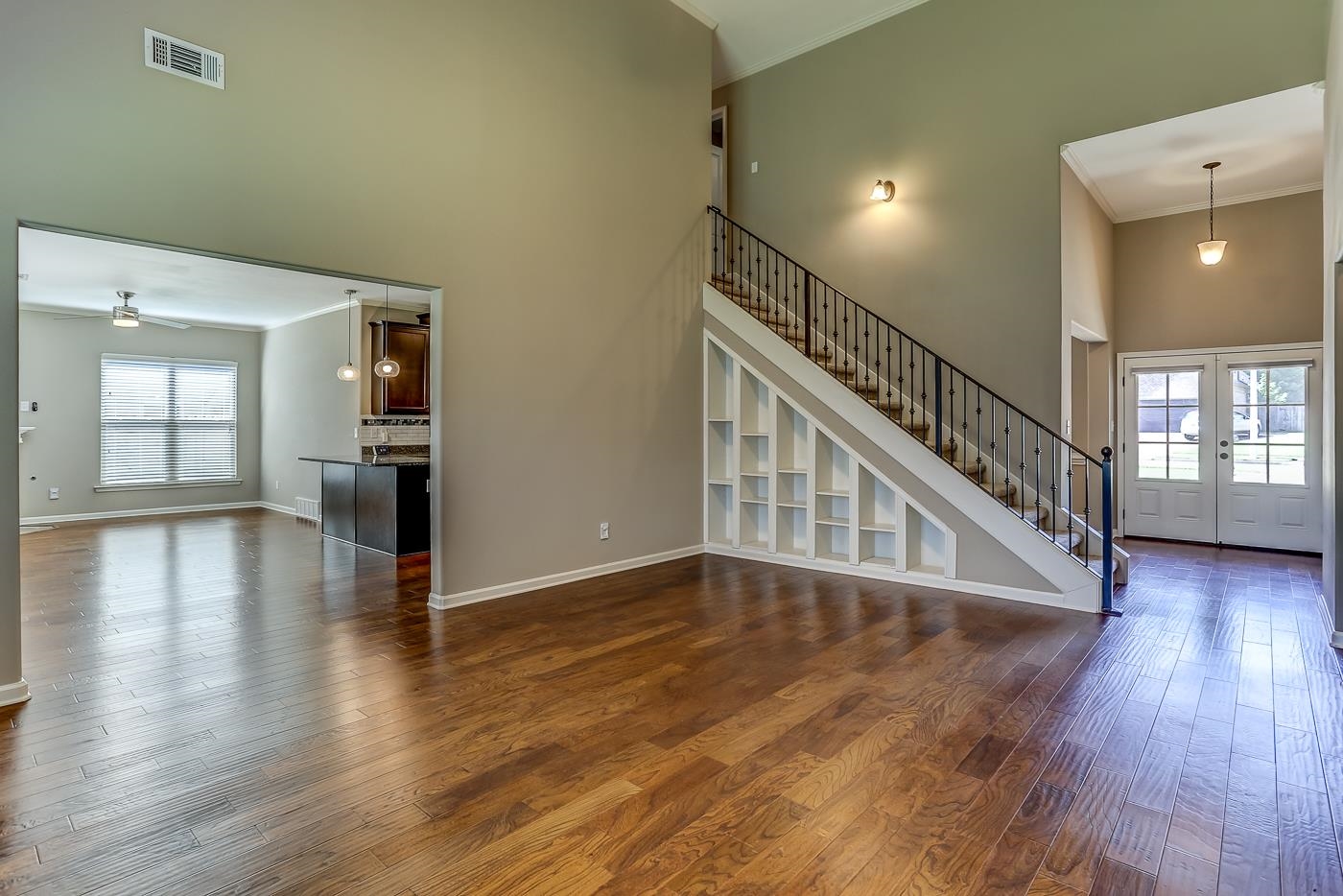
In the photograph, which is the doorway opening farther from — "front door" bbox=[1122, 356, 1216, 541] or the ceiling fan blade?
"front door" bbox=[1122, 356, 1216, 541]

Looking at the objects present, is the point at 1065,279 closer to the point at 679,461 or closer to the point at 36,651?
the point at 679,461

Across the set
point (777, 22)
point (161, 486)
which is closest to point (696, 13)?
point (777, 22)

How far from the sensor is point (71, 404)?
30.4ft

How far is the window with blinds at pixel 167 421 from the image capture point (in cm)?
963

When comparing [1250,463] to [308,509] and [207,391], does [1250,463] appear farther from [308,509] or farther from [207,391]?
[207,391]

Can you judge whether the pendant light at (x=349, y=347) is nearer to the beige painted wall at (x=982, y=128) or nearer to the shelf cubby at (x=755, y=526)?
the shelf cubby at (x=755, y=526)

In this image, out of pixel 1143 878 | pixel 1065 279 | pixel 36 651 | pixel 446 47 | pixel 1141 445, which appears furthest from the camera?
pixel 1141 445

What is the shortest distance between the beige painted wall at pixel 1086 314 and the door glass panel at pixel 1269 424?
3.67 feet

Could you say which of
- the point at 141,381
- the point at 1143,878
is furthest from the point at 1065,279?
the point at 141,381

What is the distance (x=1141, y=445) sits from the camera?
7.59m

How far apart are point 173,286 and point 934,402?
8354 mm

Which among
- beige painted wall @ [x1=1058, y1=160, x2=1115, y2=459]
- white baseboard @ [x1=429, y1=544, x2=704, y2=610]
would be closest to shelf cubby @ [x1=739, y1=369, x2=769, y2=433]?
white baseboard @ [x1=429, y1=544, x2=704, y2=610]

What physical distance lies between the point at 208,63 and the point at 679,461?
14.5 ft

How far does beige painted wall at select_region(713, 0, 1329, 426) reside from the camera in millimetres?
5102
